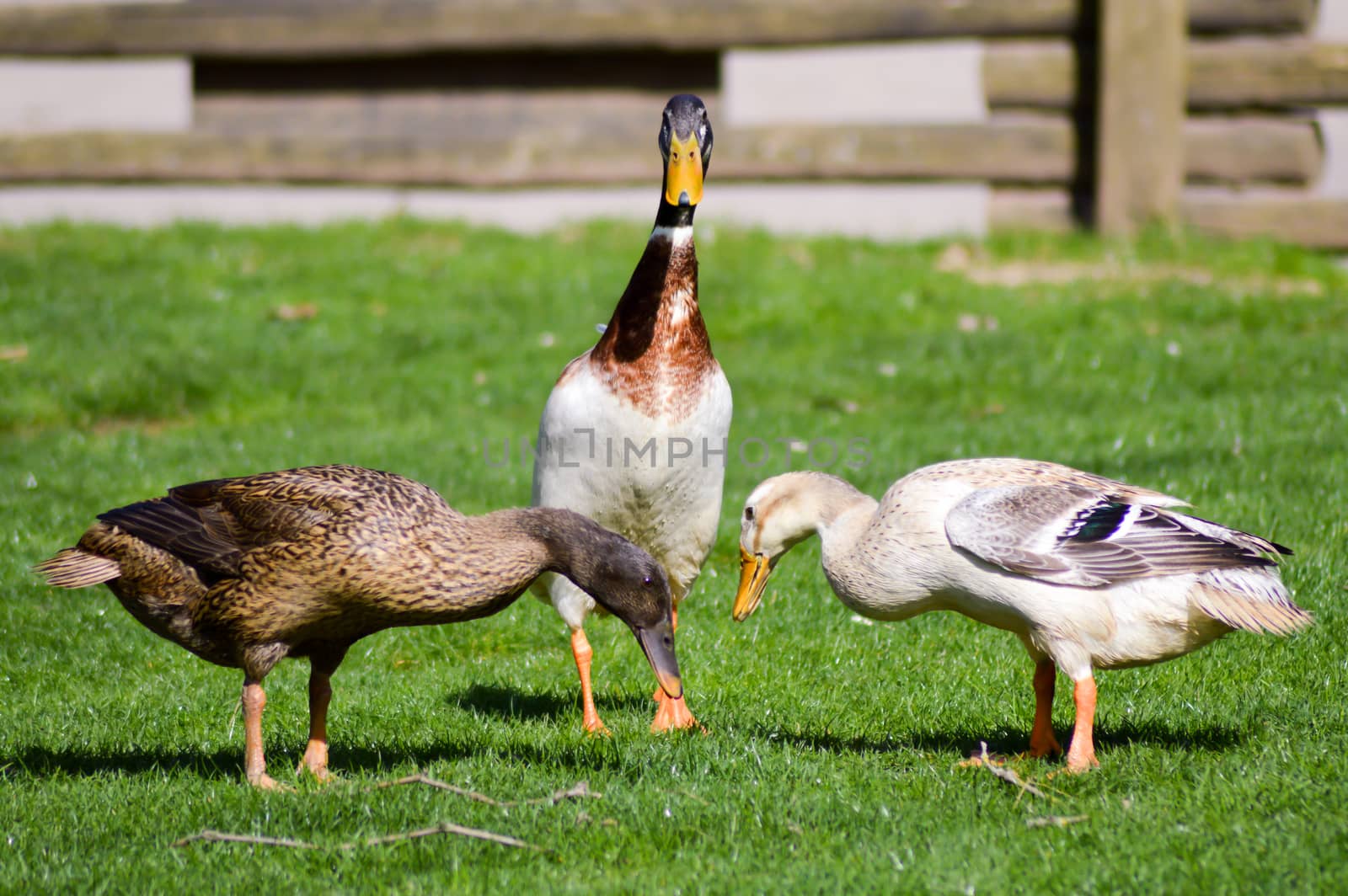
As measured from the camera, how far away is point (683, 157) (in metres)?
5.79

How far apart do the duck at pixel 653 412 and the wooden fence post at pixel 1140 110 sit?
7.72 m

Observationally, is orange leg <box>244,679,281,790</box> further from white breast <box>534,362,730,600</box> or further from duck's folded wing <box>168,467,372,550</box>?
white breast <box>534,362,730,600</box>

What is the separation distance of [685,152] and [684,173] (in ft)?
0.33

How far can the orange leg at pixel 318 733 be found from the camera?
4965 millimetres

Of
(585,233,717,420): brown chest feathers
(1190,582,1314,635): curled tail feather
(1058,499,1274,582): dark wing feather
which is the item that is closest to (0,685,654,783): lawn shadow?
(585,233,717,420): brown chest feathers

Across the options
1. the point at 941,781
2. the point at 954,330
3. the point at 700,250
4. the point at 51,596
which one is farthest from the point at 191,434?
the point at 941,781

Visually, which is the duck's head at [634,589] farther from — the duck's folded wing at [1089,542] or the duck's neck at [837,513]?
the duck's folded wing at [1089,542]

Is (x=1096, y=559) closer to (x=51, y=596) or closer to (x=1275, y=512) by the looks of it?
(x=1275, y=512)

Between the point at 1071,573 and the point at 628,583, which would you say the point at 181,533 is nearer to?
the point at 628,583

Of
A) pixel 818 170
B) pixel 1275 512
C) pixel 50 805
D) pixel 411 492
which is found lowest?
pixel 50 805

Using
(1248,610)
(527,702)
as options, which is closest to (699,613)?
(527,702)

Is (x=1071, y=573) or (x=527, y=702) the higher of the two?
(x=1071, y=573)

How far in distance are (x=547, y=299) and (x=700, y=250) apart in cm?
165

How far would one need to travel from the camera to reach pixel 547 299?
12.4 metres
